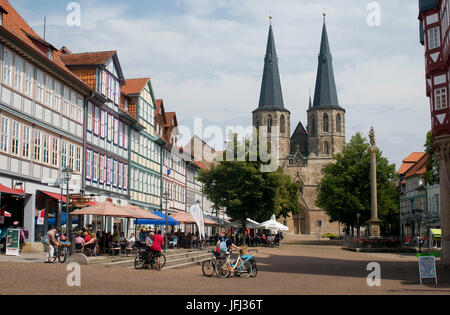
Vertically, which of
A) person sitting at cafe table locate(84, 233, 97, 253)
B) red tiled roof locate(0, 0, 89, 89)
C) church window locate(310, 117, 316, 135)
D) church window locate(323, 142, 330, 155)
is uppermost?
church window locate(310, 117, 316, 135)

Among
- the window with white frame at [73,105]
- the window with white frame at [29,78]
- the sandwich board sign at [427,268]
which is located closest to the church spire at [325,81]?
the window with white frame at [73,105]

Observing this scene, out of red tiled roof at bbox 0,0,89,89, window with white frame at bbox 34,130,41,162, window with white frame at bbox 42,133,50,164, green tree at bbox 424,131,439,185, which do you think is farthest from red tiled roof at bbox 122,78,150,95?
green tree at bbox 424,131,439,185

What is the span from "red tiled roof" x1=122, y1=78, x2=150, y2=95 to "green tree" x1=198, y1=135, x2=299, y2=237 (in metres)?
9.39

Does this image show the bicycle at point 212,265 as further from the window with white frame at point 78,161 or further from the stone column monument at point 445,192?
the window with white frame at point 78,161

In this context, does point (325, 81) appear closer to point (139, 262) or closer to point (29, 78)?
point (29, 78)

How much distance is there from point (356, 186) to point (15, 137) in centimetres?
4647

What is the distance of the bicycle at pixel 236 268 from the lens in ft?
→ 64.6

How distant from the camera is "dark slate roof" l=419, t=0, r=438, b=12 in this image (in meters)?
30.5

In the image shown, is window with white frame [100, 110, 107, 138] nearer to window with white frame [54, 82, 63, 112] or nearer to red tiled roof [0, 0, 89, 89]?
red tiled roof [0, 0, 89, 89]

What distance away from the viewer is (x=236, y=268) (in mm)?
19734

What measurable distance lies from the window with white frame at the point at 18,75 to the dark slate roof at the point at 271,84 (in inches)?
3529

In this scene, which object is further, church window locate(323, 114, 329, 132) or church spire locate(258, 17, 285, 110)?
church window locate(323, 114, 329, 132)
